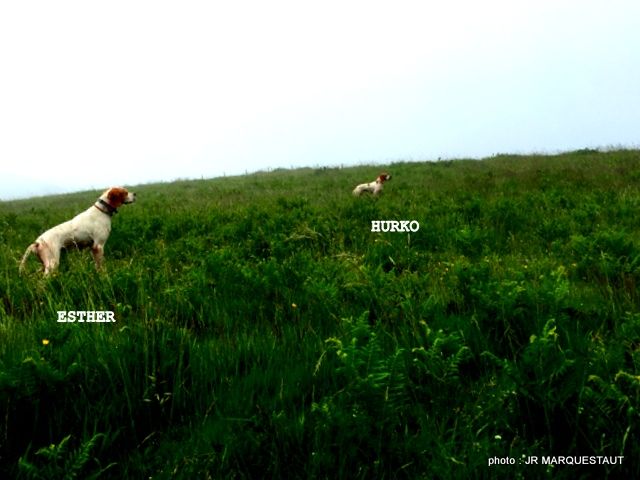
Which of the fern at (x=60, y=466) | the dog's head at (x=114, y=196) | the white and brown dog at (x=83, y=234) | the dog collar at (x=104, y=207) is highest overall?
the dog's head at (x=114, y=196)

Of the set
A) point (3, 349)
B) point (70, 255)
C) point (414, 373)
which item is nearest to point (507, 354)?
point (414, 373)

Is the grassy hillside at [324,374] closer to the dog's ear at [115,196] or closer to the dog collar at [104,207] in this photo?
the dog collar at [104,207]

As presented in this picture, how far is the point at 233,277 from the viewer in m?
4.27

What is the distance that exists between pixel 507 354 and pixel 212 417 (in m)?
1.78

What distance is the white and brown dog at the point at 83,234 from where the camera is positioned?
5883mm

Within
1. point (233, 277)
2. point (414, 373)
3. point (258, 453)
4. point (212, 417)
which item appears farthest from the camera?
point (233, 277)

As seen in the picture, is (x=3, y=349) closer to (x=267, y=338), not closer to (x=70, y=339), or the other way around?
(x=70, y=339)

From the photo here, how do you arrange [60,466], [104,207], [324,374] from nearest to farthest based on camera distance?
[60,466], [324,374], [104,207]

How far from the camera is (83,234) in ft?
21.2

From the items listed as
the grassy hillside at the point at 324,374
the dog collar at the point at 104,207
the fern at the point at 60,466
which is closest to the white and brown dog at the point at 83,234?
the dog collar at the point at 104,207

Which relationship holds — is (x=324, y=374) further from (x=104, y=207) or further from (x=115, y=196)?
(x=115, y=196)

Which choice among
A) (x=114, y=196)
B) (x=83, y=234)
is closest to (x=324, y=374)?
(x=83, y=234)

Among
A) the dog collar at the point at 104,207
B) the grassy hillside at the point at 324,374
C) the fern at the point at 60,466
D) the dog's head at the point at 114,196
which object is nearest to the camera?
the fern at the point at 60,466

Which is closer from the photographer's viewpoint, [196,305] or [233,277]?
[196,305]
